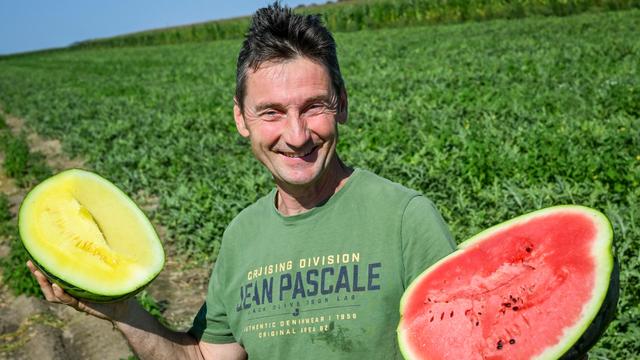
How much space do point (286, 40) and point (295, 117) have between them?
0.74 feet

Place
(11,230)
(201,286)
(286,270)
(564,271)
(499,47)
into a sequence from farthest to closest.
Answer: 1. (499,47)
2. (11,230)
3. (201,286)
4. (286,270)
5. (564,271)

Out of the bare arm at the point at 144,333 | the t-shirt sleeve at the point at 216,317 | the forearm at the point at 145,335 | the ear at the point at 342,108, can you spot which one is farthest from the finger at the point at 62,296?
the ear at the point at 342,108

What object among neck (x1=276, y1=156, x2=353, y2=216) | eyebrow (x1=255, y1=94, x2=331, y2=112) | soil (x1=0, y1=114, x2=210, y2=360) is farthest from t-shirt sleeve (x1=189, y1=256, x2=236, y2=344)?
soil (x1=0, y1=114, x2=210, y2=360)

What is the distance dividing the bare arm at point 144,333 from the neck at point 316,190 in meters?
0.60

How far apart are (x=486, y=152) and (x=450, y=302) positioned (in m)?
5.21

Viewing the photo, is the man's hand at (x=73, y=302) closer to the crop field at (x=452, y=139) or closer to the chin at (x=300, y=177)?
the chin at (x=300, y=177)

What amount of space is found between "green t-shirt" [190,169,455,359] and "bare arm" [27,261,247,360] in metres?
0.22

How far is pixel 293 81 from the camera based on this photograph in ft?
6.13

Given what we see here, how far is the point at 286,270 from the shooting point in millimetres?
1935

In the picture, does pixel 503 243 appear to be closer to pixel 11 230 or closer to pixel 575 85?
pixel 11 230

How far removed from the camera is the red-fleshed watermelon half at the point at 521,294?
4.53 feet

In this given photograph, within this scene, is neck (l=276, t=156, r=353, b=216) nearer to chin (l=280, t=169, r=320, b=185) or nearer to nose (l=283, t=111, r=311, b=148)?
chin (l=280, t=169, r=320, b=185)

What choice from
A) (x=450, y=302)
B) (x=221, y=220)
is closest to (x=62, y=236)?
(x=450, y=302)

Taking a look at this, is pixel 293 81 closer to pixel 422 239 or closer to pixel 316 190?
pixel 316 190
